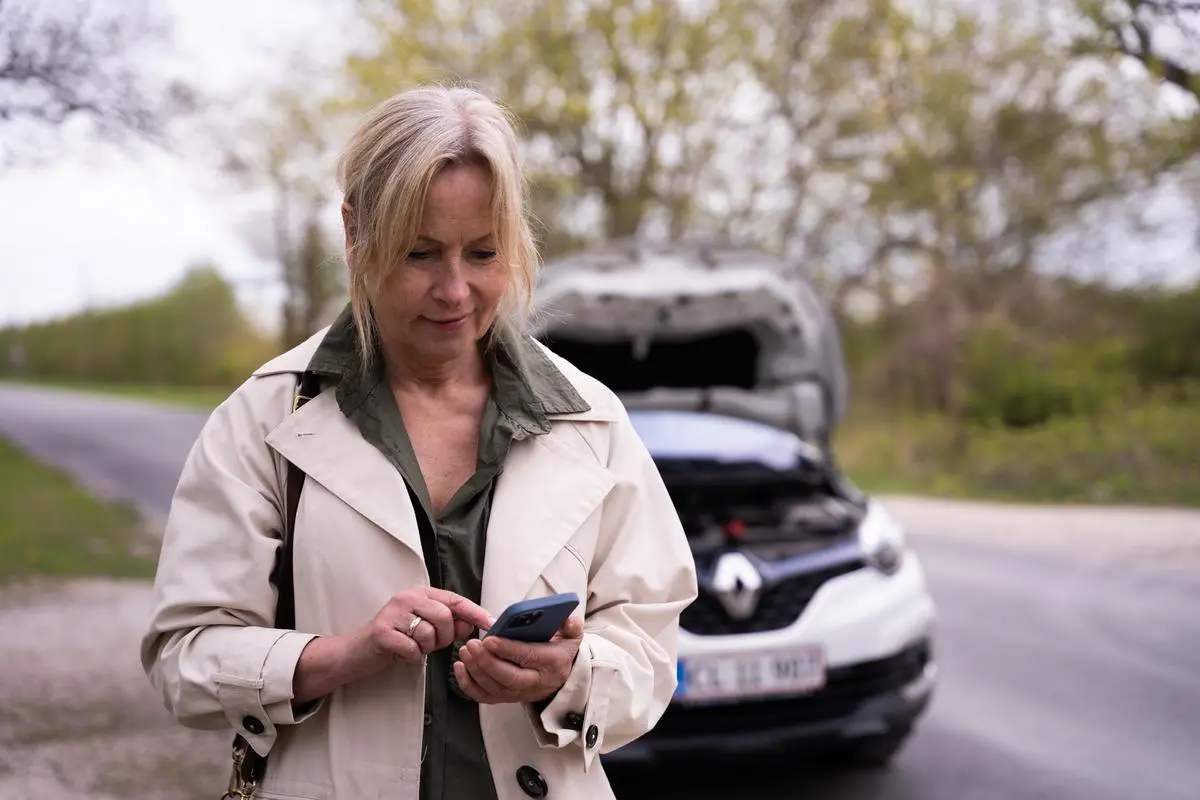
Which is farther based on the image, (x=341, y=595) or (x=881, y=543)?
(x=881, y=543)

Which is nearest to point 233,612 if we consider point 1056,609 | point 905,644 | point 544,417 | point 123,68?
point 544,417

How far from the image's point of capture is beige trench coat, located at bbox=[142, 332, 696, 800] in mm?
1593

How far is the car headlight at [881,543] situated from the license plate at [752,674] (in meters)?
0.56

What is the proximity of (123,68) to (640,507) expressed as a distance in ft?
16.3

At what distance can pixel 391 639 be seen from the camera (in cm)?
149

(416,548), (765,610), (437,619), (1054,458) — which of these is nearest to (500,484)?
(416,548)

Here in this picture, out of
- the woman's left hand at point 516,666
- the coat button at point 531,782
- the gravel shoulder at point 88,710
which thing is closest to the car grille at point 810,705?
the gravel shoulder at point 88,710

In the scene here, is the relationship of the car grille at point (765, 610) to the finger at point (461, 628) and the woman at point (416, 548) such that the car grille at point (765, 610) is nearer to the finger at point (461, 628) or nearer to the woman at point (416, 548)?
the woman at point (416, 548)

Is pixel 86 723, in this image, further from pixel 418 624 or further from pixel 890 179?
pixel 890 179

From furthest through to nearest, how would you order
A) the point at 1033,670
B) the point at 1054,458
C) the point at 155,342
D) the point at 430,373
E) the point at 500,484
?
1. the point at 1054,458
2. the point at 155,342
3. the point at 1033,670
4. the point at 430,373
5. the point at 500,484

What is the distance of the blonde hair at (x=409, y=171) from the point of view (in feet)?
5.28

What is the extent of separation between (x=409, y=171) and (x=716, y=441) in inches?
133

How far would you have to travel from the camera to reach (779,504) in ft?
15.3

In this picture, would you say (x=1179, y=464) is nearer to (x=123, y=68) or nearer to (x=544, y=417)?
(x=123, y=68)
